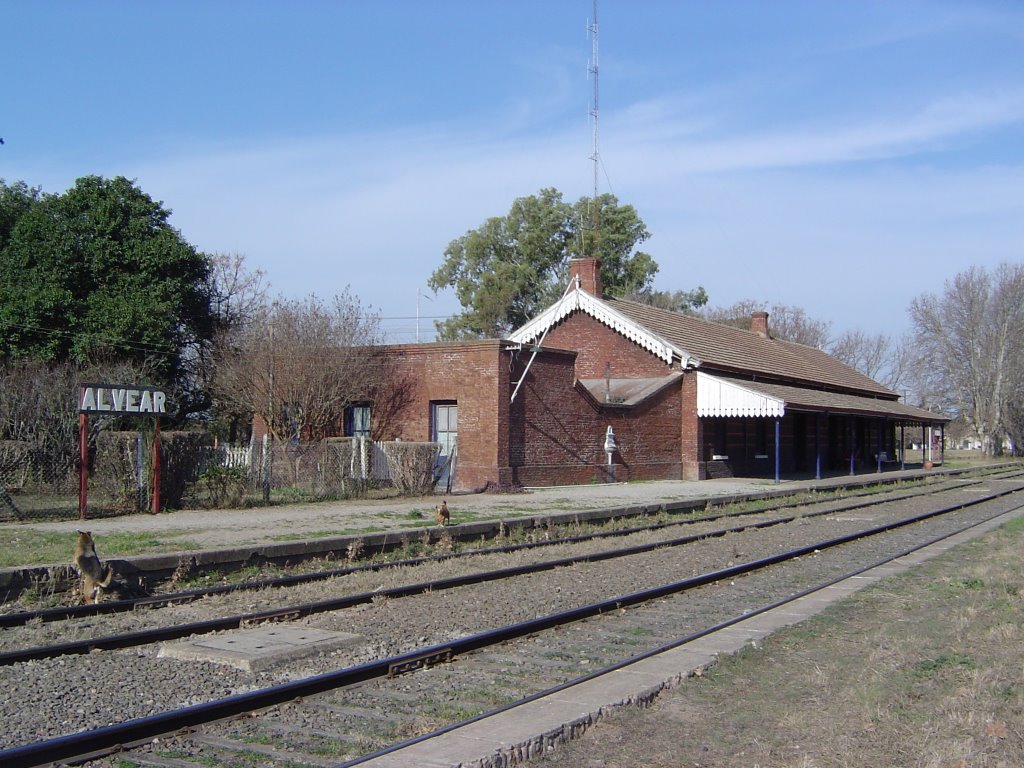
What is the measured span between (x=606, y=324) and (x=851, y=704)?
2916 centimetres

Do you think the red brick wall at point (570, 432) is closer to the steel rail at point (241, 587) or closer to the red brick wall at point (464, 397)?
the red brick wall at point (464, 397)

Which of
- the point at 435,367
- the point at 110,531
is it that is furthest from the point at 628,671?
the point at 435,367

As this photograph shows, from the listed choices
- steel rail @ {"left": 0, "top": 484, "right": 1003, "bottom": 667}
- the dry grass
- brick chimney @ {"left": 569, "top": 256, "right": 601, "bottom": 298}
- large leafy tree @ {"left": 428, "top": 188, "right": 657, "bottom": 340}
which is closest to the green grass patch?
steel rail @ {"left": 0, "top": 484, "right": 1003, "bottom": 667}

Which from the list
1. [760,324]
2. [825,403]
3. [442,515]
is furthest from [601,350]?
[442,515]

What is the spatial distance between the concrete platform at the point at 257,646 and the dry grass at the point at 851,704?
115 inches

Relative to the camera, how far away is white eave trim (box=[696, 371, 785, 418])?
30.9 meters

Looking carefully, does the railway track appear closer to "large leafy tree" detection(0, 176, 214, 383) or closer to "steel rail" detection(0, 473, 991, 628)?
"steel rail" detection(0, 473, 991, 628)

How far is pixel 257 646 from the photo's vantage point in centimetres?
815

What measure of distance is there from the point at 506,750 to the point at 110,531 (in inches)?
464

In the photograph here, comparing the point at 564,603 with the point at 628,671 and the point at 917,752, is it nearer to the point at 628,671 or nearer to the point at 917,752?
the point at 628,671

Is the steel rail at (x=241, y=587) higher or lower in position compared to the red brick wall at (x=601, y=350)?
lower

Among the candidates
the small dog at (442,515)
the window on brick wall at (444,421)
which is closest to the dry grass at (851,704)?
the small dog at (442,515)

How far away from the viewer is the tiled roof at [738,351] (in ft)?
116

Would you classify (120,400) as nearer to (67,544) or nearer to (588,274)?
(67,544)
